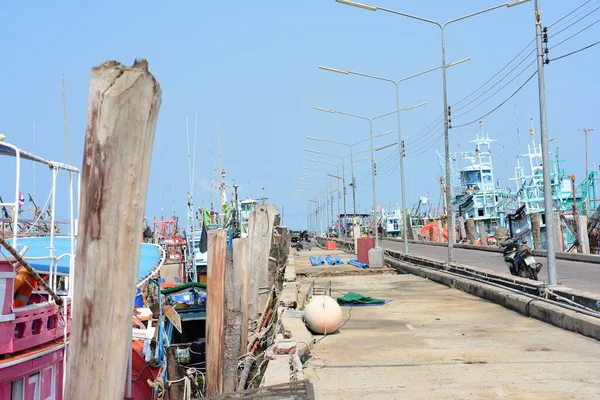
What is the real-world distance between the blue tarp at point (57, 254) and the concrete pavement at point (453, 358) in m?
2.91

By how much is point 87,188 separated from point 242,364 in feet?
25.0

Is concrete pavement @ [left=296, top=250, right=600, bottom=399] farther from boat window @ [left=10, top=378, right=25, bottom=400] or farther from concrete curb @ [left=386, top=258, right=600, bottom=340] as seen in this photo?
boat window @ [left=10, top=378, right=25, bottom=400]

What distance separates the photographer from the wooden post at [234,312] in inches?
412

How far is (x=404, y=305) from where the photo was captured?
55.3 feet

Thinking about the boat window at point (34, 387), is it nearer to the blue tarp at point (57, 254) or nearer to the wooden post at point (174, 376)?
the blue tarp at point (57, 254)

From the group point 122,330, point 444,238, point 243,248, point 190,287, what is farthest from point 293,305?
point 444,238

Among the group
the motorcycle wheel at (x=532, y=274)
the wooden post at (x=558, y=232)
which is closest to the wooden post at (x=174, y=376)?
the motorcycle wheel at (x=532, y=274)

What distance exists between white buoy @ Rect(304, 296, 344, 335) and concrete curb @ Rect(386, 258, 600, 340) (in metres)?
3.69

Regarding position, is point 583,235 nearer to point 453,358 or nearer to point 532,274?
point 532,274

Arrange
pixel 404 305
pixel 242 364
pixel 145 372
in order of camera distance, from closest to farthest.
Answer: pixel 242 364 < pixel 145 372 < pixel 404 305

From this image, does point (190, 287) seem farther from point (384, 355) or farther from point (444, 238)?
point (444, 238)

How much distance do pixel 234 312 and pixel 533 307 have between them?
5.68 metres

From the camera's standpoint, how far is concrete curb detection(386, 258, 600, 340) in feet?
35.8

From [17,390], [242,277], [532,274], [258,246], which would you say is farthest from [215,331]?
[532,274]
